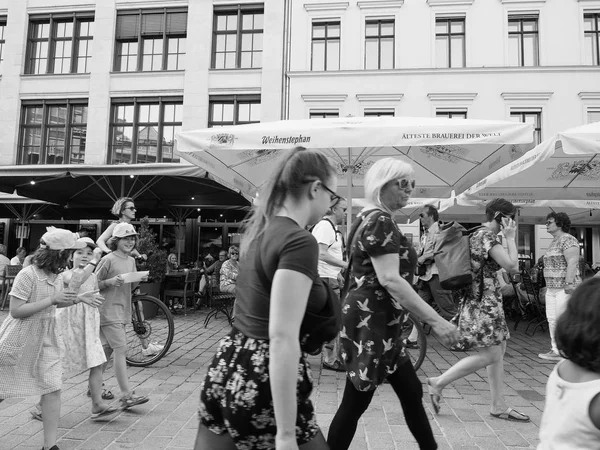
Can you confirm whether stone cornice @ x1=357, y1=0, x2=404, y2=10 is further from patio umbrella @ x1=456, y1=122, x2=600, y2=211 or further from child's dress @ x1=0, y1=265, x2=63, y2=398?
child's dress @ x1=0, y1=265, x2=63, y2=398

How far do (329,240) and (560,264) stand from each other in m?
3.52

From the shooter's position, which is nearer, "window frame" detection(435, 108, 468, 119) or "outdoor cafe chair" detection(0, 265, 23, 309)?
"outdoor cafe chair" detection(0, 265, 23, 309)

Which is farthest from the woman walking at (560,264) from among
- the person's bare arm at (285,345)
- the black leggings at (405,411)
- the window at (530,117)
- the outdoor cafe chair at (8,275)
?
the window at (530,117)

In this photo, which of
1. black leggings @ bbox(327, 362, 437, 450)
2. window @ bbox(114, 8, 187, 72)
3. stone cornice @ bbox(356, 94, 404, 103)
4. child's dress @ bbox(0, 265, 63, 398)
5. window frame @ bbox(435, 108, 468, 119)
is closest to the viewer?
black leggings @ bbox(327, 362, 437, 450)

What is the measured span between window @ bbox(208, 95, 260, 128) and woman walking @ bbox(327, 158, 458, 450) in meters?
17.1

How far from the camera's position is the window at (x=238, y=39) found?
1907 cm

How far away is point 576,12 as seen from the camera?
16766 millimetres

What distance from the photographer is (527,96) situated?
16938mm

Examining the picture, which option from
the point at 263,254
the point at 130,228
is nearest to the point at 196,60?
the point at 130,228

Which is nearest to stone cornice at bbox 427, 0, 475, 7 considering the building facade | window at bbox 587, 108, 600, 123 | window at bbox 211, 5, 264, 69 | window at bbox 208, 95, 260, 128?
the building facade

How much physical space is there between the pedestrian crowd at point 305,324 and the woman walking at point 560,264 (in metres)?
2.63

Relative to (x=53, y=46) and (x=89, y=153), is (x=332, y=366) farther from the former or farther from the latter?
(x=53, y=46)

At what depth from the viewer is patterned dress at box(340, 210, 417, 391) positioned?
2291 millimetres

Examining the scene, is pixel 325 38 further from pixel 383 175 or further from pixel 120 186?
pixel 383 175
